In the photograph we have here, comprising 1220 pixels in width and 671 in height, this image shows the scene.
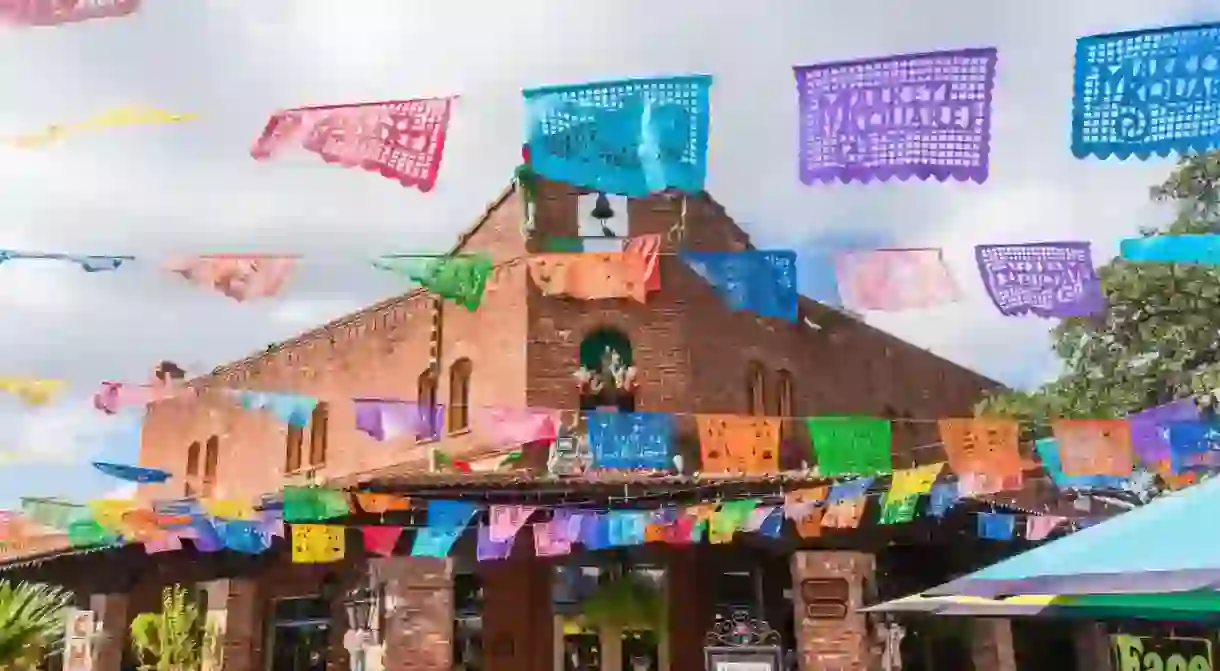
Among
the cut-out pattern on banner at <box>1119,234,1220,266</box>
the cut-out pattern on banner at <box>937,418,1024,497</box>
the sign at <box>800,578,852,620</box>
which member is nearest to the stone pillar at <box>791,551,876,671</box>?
the sign at <box>800,578,852,620</box>

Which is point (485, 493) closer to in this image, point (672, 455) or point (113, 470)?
point (672, 455)

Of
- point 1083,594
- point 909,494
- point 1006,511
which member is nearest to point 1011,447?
point 1006,511

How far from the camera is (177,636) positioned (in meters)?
17.0

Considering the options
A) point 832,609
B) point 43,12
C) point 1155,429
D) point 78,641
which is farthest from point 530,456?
point 43,12

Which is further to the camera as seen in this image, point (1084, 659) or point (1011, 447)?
point (1084, 659)

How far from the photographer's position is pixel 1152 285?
18.9 metres

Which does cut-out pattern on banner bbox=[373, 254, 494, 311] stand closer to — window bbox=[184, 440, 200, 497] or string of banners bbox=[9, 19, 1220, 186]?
string of banners bbox=[9, 19, 1220, 186]

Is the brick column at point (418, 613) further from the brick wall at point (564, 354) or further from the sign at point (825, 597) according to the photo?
the sign at point (825, 597)

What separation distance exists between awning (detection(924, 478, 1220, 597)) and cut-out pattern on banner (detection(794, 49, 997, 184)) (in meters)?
3.31

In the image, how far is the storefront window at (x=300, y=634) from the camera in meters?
16.4

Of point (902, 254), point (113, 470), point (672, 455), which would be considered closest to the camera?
point (902, 254)

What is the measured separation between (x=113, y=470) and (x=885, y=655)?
56.9ft

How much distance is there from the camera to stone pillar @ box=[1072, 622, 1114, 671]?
54.0 feet

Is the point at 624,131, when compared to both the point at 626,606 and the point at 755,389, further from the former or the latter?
the point at 755,389
